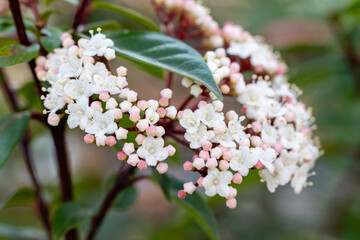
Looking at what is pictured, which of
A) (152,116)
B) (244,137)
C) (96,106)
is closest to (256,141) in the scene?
(244,137)

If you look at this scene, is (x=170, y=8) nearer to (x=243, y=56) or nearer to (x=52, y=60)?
(x=243, y=56)

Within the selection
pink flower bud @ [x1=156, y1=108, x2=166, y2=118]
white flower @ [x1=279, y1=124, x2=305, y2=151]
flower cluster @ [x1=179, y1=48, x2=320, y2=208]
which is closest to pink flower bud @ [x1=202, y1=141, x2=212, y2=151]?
flower cluster @ [x1=179, y1=48, x2=320, y2=208]

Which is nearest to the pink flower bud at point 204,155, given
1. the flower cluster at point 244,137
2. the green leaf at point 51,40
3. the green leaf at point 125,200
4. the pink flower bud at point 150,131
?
the flower cluster at point 244,137

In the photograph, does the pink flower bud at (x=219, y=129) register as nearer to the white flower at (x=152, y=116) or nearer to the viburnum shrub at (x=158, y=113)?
the viburnum shrub at (x=158, y=113)

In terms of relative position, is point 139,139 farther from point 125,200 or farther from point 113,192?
point 125,200

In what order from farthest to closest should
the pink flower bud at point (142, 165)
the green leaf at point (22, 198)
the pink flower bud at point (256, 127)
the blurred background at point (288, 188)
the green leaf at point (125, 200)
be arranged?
the blurred background at point (288, 188) → the green leaf at point (125, 200) → the green leaf at point (22, 198) → the pink flower bud at point (256, 127) → the pink flower bud at point (142, 165)

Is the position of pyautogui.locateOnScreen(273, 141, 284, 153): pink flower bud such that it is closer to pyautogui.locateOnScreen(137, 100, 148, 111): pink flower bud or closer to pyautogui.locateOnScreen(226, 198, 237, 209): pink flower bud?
pyautogui.locateOnScreen(226, 198, 237, 209): pink flower bud
